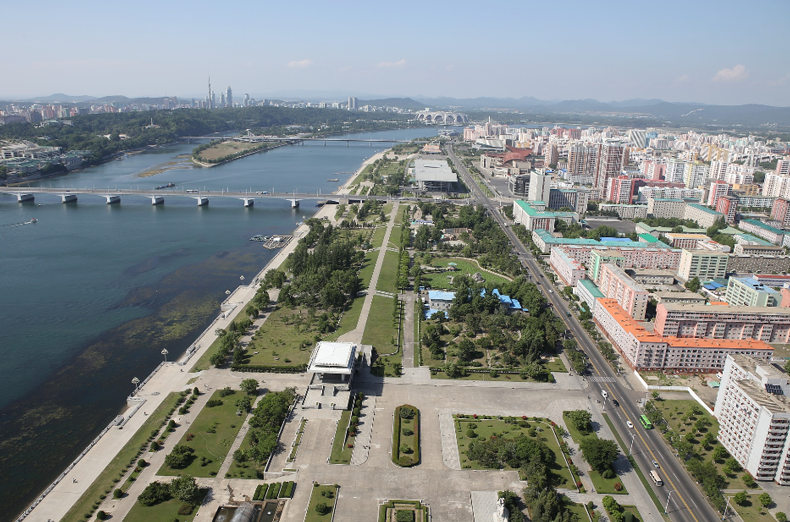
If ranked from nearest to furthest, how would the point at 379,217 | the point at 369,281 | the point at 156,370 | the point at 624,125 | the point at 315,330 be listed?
the point at 156,370 → the point at 315,330 → the point at 369,281 → the point at 379,217 → the point at 624,125

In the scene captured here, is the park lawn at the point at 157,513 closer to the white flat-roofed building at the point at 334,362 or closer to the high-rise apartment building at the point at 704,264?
the white flat-roofed building at the point at 334,362

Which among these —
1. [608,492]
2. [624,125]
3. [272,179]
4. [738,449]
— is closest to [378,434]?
[608,492]

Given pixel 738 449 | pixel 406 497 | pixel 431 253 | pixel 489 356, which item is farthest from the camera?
pixel 431 253

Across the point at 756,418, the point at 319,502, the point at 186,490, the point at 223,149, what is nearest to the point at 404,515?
the point at 319,502

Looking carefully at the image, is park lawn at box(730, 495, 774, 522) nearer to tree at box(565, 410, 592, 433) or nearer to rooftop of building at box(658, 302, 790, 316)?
tree at box(565, 410, 592, 433)

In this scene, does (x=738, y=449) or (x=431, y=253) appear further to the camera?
(x=431, y=253)

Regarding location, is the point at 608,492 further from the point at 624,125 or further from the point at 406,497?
the point at 624,125

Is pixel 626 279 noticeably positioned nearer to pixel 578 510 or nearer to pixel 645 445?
pixel 645 445
